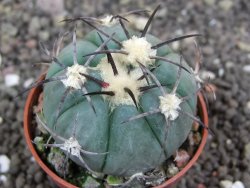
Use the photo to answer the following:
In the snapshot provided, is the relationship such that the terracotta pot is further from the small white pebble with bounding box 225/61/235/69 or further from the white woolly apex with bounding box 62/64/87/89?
the small white pebble with bounding box 225/61/235/69

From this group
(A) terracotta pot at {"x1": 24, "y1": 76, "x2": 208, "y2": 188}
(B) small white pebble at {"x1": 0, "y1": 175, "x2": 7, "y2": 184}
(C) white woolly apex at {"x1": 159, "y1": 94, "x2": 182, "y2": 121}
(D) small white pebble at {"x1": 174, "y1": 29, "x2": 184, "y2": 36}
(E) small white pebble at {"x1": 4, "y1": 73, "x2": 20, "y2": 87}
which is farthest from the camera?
(D) small white pebble at {"x1": 174, "y1": 29, "x2": 184, "y2": 36}

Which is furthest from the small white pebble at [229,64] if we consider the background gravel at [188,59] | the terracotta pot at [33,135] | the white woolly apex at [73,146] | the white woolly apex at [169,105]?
the white woolly apex at [73,146]

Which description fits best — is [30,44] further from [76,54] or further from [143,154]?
[143,154]

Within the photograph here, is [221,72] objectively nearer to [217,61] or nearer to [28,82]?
[217,61]

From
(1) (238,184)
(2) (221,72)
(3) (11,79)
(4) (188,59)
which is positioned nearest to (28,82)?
(3) (11,79)

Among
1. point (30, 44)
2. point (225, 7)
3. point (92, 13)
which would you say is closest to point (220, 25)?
point (225, 7)

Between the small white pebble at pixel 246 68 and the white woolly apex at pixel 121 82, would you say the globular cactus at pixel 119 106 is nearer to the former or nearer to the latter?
the white woolly apex at pixel 121 82

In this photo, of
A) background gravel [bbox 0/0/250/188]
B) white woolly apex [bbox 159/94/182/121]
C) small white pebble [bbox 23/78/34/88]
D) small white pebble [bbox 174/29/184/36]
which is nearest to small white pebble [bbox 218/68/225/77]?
background gravel [bbox 0/0/250/188]
